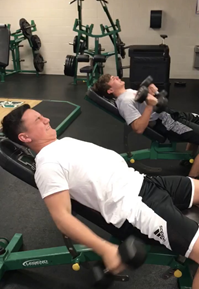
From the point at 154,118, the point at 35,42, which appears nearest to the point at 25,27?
the point at 35,42

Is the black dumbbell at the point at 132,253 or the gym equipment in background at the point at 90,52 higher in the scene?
the gym equipment in background at the point at 90,52

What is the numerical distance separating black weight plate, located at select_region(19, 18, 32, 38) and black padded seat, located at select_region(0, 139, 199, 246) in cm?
464

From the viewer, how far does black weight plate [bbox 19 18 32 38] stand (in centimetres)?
534

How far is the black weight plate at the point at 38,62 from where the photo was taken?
5.72 meters

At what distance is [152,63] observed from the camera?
4.43 metres

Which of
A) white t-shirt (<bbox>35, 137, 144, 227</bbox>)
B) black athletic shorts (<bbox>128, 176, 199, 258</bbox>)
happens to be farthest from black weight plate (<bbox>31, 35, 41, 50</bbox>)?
black athletic shorts (<bbox>128, 176, 199, 258</bbox>)

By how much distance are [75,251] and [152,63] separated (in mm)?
3696

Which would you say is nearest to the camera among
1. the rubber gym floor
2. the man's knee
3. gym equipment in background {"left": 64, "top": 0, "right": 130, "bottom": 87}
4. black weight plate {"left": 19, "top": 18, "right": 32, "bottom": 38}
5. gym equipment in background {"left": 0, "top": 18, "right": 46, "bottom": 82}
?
the man's knee

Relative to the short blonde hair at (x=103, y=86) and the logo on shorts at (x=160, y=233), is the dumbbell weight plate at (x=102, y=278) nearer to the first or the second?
the logo on shorts at (x=160, y=233)

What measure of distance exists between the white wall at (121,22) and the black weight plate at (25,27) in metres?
0.57

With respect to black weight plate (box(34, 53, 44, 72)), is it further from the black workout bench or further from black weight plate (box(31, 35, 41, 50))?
the black workout bench

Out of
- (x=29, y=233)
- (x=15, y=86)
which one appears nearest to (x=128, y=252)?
(x=29, y=233)

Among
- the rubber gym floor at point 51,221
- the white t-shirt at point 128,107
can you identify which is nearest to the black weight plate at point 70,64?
the rubber gym floor at point 51,221

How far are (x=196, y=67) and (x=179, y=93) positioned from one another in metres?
1.17
